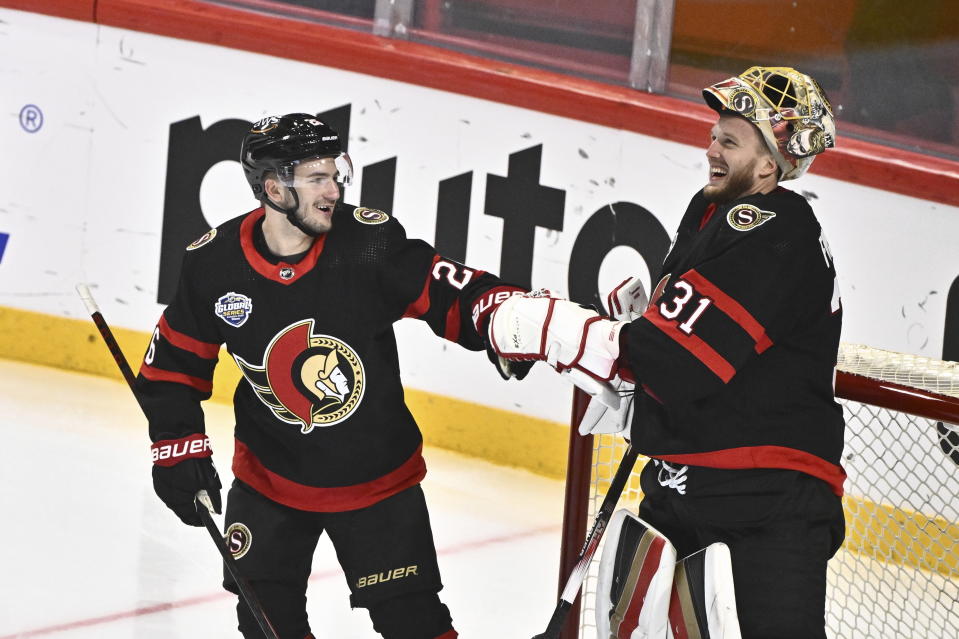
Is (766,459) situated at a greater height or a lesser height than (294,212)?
lesser

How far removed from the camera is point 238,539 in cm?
253

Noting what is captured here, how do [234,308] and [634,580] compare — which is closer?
[634,580]

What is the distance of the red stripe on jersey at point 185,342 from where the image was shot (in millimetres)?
2545

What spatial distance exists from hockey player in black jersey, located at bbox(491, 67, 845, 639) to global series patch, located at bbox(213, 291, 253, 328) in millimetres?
511

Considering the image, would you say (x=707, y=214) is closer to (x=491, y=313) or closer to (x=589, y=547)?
(x=491, y=313)

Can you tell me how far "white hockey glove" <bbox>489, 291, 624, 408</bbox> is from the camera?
85.5 inches

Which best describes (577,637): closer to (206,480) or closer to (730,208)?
(206,480)

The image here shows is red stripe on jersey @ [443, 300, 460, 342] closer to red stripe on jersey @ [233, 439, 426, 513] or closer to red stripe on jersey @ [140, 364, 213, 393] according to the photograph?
red stripe on jersey @ [233, 439, 426, 513]

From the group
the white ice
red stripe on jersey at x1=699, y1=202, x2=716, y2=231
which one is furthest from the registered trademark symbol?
red stripe on jersey at x1=699, y1=202, x2=716, y2=231

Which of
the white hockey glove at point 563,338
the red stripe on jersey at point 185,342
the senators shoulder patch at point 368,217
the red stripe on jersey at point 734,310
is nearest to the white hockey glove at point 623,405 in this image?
the white hockey glove at point 563,338

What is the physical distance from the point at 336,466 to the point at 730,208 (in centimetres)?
88

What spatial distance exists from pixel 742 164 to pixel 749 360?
1.11ft

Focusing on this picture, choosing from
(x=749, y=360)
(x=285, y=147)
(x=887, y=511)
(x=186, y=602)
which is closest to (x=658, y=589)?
(x=749, y=360)

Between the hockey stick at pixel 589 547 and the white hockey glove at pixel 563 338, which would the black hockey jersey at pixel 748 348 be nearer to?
the white hockey glove at pixel 563 338
